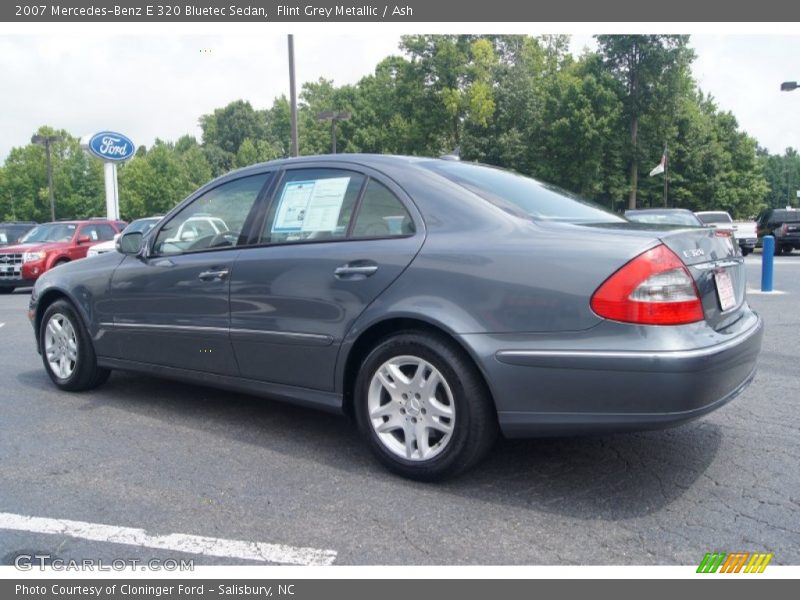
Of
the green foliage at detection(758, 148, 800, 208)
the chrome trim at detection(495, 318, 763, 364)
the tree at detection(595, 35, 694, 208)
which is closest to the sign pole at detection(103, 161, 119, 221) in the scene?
the chrome trim at detection(495, 318, 763, 364)

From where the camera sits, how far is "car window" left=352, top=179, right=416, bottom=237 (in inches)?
138

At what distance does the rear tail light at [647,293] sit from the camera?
2.82 meters

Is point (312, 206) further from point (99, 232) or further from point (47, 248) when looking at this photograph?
point (99, 232)

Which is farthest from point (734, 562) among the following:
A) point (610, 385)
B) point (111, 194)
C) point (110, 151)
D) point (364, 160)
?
point (110, 151)

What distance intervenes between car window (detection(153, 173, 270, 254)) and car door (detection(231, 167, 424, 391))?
0.21 metres

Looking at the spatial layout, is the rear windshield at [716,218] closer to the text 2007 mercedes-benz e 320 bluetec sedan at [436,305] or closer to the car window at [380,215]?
the text 2007 mercedes-benz e 320 bluetec sedan at [436,305]

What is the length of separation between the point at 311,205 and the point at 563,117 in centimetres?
3763

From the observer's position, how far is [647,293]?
2824 mm

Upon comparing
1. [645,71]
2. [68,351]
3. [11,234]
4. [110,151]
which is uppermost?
[645,71]

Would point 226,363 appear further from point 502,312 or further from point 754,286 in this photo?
point 754,286

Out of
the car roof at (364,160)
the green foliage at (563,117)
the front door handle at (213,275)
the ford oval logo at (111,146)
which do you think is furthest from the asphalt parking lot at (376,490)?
the green foliage at (563,117)

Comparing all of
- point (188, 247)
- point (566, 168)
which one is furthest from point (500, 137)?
point (188, 247)

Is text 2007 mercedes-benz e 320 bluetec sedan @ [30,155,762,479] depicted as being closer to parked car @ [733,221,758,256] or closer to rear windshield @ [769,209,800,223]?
parked car @ [733,221,758,256]

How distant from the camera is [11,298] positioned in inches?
559
